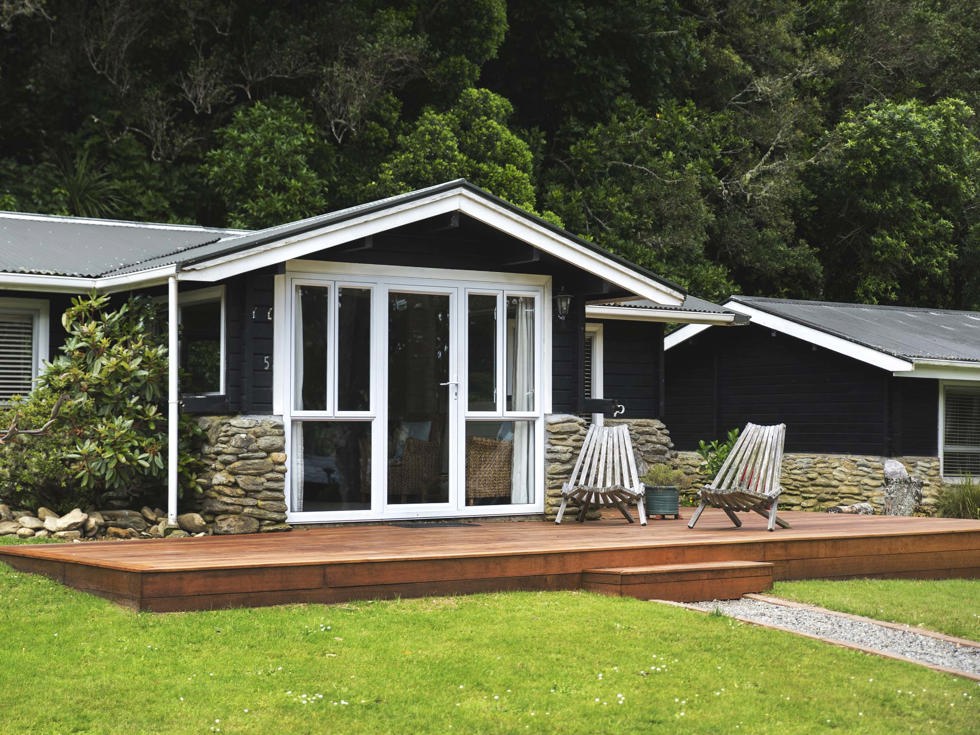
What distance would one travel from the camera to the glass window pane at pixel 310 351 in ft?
36.0

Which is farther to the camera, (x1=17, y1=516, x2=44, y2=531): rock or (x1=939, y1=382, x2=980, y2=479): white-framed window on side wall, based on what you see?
(x1=939, y1=382, x2=980, y2=479): white-framed window on side wall

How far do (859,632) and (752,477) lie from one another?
123 inches

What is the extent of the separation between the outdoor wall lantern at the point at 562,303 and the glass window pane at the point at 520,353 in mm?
280

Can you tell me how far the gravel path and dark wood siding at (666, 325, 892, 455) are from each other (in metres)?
8.53

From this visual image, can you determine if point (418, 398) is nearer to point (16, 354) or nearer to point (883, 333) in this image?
point (16, 354)

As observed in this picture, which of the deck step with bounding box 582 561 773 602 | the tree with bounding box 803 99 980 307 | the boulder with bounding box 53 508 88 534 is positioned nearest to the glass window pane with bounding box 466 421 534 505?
the deck step with bounding box 582 561 773 602

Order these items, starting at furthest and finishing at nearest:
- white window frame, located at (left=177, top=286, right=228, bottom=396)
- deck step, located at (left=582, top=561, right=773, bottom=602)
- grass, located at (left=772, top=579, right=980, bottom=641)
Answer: white window frame, located at (left=177, top=286, right=228, bottom=396) → deck step, located at (left=582, top=561, right=773, bottom=602) → grass, located at (left=772, top=579, right=980, bottom=641)

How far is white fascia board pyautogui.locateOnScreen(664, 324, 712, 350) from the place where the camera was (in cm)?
1889

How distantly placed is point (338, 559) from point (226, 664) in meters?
1.64

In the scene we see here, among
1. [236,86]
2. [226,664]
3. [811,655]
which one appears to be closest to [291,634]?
[226,664]

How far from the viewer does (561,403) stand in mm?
12312

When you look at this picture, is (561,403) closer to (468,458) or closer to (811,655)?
(468,458)

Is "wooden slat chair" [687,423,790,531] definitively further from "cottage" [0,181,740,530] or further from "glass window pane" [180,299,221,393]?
"glass window pane" [180,299,221,393]

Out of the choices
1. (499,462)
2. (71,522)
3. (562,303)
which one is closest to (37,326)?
(71,522)
